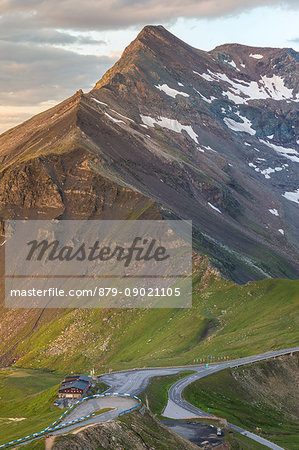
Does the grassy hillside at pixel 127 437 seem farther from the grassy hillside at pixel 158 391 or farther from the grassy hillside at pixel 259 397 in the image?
the grassy hillside at pixel 259 397

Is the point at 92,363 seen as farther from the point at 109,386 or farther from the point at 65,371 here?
the point at 109,386

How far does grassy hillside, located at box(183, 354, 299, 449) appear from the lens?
97.2 meters

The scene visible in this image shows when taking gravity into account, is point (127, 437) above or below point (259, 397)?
below

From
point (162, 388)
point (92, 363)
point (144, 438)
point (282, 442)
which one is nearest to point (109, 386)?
point (162, 388)

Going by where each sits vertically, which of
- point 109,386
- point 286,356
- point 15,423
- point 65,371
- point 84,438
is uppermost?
point 65,371

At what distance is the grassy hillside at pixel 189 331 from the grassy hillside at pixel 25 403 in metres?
13.1

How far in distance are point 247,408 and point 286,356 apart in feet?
66.4

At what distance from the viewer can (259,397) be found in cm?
11019

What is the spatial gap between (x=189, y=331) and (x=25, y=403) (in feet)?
198

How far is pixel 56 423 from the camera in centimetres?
7206

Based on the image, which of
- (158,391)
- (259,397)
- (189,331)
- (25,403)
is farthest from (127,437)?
(189,331)

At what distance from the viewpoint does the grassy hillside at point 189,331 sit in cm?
14325

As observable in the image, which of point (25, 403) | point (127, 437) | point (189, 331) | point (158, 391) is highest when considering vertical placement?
point (189, 331)

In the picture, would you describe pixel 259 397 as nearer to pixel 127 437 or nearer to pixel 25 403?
pixel 25 403
